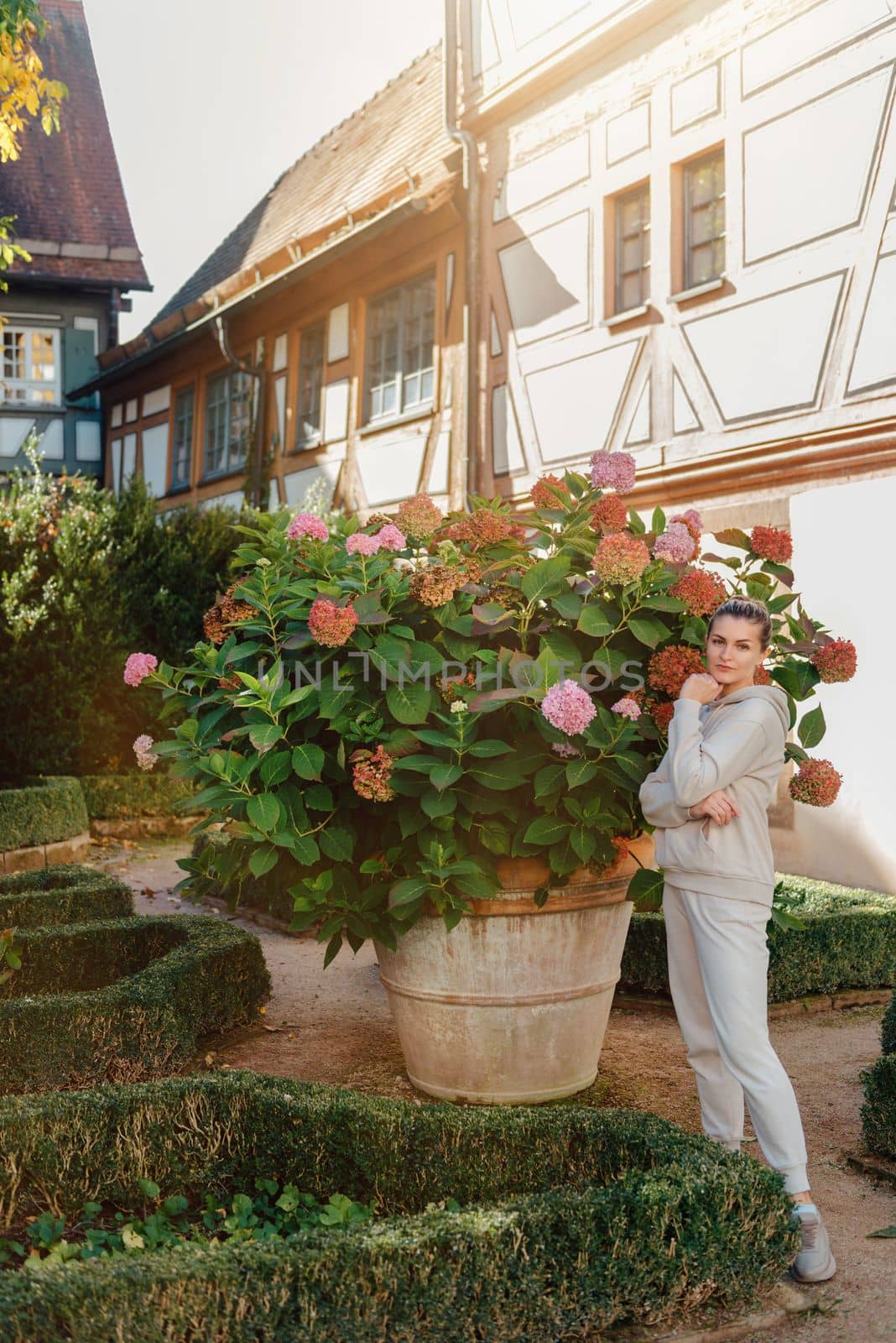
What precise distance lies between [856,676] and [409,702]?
16.2 feet

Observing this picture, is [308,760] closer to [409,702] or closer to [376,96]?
[409,702]

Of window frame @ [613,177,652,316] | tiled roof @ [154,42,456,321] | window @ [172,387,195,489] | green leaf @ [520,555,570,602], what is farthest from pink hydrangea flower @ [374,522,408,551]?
window @ [172,387,195,489]

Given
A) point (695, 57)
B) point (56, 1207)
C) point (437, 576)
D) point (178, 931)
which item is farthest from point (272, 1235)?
point (695, 57)

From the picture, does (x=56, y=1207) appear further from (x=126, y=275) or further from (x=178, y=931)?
(x=126, y=275)

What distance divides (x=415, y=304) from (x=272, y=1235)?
1080cm

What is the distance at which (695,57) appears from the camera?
29.2ft

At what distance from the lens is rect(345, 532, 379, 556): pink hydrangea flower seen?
3844 mm

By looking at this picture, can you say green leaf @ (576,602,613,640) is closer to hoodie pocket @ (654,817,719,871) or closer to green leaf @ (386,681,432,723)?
green leaf @ (386,681,432,723)

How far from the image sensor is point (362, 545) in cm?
384

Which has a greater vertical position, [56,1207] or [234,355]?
[234,355]

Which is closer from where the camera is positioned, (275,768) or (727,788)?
(727,788)

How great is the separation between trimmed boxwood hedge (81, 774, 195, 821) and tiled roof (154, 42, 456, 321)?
574 cm

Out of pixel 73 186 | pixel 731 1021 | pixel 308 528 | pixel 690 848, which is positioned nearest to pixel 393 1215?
pixel 731 1021

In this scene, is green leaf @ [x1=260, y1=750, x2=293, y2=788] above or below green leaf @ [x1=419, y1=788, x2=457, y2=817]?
above
